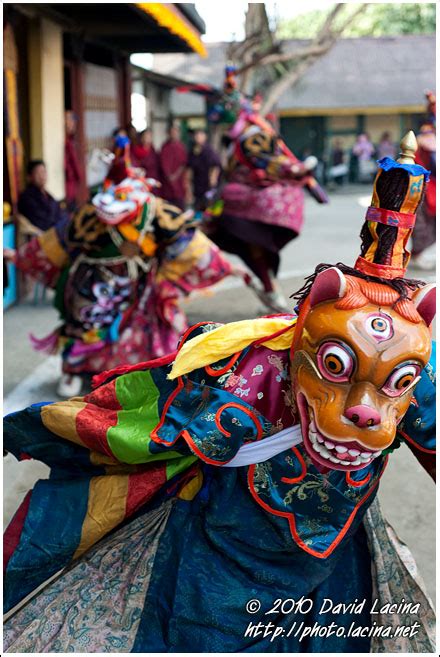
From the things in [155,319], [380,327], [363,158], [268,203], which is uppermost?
[363,158]

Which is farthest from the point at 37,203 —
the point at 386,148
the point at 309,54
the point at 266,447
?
the point at 386,148

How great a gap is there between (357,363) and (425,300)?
0.24m

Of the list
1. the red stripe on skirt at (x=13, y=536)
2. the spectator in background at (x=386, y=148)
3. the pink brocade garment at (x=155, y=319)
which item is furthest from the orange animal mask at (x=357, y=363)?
the spectator in background at (x=386, y=148)

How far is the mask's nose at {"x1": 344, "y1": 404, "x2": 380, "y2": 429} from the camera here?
1886mm

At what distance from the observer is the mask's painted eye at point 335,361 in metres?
1.93

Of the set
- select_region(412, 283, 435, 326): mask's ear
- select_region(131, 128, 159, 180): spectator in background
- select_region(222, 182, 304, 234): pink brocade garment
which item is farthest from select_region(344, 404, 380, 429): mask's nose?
select_region(131, 128, 159, 180): spectator in background

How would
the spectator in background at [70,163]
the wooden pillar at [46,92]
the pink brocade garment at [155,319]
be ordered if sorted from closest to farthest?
the pink brocade garment at [155,319]
the wooden pillar at [46,92]
the spectator in background at [70,163]

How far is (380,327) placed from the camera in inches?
76.2

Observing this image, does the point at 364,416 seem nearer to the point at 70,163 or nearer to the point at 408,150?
the point at 408,150

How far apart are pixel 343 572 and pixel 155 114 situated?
15766 millimetres

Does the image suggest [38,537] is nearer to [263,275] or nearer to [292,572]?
[292,572]

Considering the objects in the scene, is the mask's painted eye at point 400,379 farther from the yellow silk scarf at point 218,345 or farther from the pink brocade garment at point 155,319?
the pink brocade garment at point 155,319

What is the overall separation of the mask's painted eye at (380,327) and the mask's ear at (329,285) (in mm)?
93

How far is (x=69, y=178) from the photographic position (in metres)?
9.09
